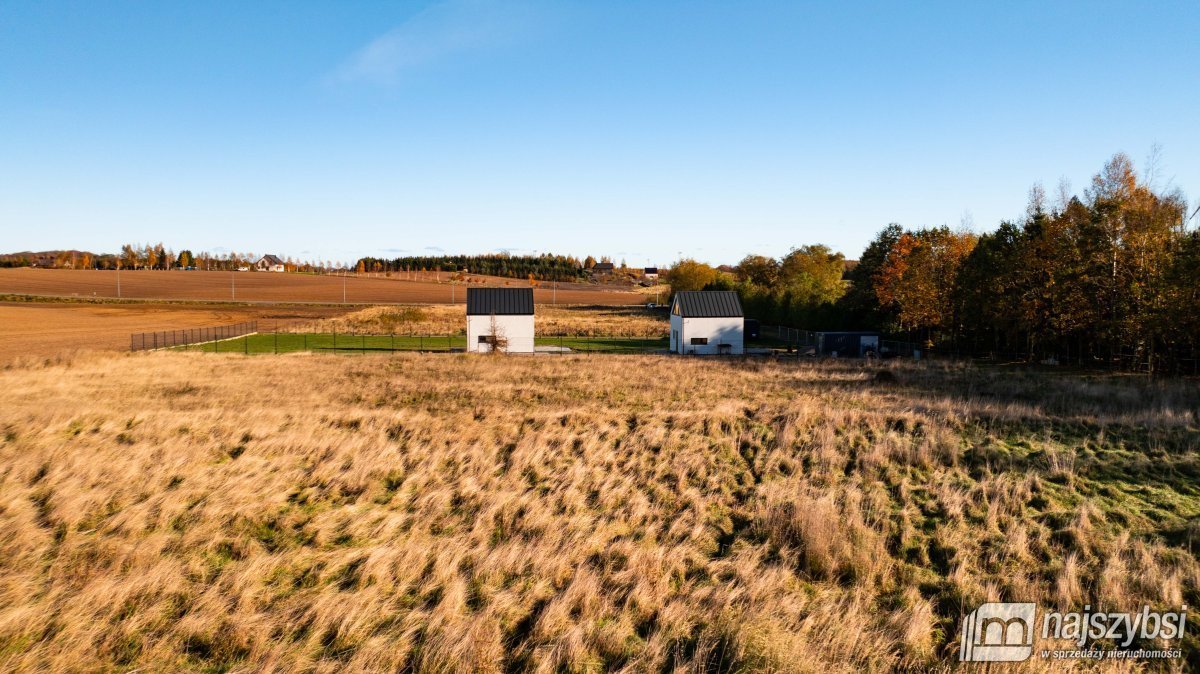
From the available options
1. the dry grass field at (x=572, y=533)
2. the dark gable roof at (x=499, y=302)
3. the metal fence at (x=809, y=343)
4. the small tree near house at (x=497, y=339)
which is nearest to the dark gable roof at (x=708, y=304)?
the metal fence at (x=809, y=343)

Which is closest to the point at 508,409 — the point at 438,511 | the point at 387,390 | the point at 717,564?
the point at 387,390

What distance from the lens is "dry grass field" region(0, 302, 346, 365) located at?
1908 inches

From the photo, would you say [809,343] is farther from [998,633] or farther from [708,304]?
[998,633]

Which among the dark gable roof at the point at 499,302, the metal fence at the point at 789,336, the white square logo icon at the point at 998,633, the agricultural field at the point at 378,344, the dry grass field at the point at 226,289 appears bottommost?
the white square logo icon at the point at 998,633

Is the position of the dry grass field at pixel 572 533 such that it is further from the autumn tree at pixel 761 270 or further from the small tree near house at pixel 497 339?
the autumn tree at pixel 761 270

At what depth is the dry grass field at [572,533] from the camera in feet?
24.1

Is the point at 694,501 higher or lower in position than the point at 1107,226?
lower

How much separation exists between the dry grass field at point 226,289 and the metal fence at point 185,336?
55.7 m

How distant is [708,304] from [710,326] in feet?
6.53

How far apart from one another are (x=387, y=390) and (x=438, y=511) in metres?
17.4

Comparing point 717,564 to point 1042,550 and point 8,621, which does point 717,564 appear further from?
point 8,621

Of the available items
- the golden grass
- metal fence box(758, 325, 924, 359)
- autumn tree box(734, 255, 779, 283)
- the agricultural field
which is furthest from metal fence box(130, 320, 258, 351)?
autumn tree box(734, 255, 779, 283)

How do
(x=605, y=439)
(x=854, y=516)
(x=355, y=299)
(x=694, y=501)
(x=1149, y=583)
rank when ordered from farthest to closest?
(x=355, y=299) → (x=605, y=439) → (x=694, y=501) → (x=854, y=516) → (x=1149, y=583)

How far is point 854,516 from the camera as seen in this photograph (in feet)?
37.4
